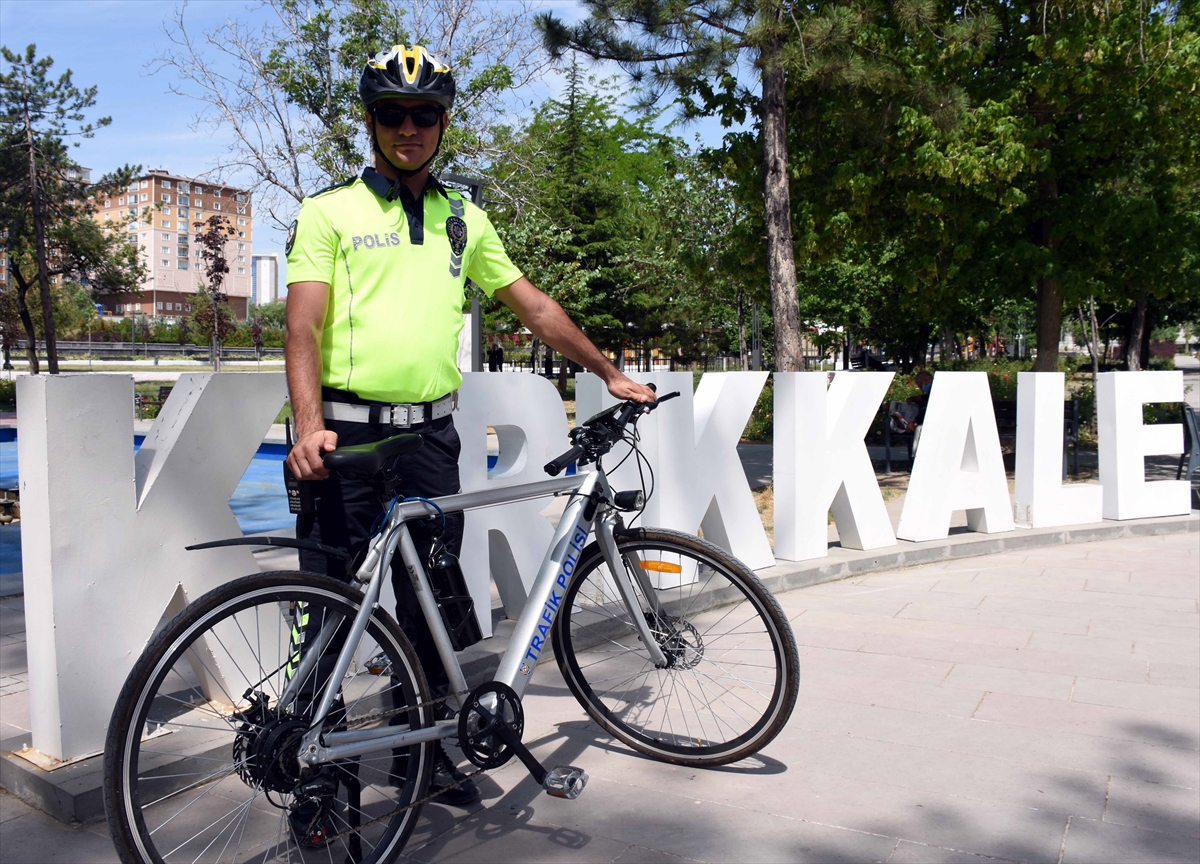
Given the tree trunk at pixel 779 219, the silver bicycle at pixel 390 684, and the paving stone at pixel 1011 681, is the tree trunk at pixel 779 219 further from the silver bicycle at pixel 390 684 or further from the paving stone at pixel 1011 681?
the silver bicycle at pixel 390 684

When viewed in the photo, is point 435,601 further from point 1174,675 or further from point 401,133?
point 1174,675

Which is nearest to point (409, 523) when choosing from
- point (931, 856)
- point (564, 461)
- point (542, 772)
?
point (564, 461)

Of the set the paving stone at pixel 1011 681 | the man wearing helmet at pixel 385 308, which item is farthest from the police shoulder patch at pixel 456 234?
the paving stone at pixel 1011 681

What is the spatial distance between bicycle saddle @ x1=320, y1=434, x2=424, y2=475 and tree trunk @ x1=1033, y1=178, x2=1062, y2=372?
13.2 m

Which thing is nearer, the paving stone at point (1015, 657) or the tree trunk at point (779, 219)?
the paving stone at point (1015, 657)

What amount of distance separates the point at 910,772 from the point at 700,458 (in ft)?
8.57

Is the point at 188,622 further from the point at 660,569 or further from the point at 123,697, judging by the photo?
the point at 660,569

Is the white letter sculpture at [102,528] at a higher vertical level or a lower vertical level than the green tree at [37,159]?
lower

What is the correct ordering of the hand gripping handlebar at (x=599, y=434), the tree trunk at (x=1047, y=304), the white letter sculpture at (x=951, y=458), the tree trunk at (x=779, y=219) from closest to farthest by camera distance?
the hand gripping handlebar at (x=599, y=434), the white letter sculpture at (x=951, y=458), the tree trunk at (x=779, y=219), the tree trunk at (x=1047, y=304)

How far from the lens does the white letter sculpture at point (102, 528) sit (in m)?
3.09

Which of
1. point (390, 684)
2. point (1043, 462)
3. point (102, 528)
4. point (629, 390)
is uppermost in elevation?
point (629, 390)

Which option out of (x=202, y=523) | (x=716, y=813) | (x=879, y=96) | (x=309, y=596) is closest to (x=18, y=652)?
(x=202, y=523)

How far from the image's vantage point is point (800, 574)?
6.27m

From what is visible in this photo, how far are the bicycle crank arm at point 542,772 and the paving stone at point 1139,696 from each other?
7.71ft
